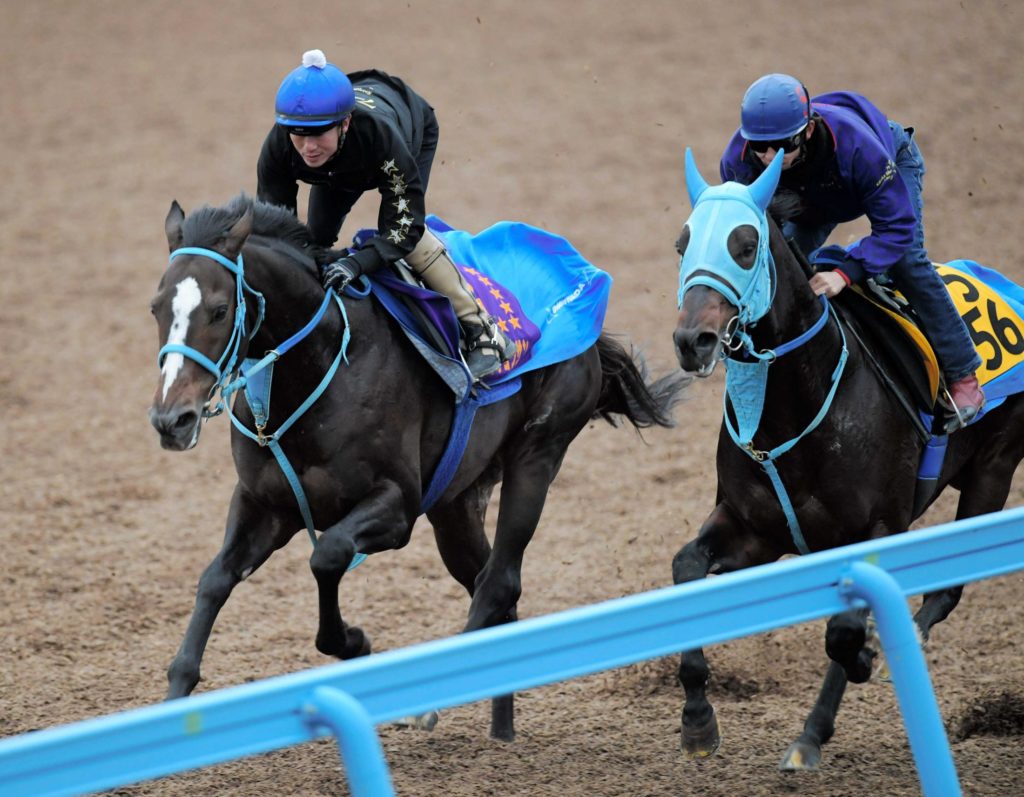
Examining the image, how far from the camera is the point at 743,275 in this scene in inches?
169

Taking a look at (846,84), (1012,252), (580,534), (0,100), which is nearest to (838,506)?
(580,534)

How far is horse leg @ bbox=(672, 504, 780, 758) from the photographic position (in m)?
4.81

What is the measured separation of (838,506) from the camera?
15.9 feet

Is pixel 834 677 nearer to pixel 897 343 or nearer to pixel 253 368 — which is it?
pixel 897 343

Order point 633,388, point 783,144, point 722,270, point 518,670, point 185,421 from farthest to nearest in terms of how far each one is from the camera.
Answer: point 633,388, point 783,144, point 722,270, point 185,421, point 518,670

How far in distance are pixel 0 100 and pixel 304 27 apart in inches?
128

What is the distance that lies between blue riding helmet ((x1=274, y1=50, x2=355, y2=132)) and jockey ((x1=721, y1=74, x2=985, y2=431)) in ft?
4.34

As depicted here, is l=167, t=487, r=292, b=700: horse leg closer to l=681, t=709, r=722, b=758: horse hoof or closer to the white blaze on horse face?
the white blaze on horse face

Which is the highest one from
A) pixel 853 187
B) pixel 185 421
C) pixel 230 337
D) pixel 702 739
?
pixel 853 187

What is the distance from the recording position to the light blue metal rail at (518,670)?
8.11 ft

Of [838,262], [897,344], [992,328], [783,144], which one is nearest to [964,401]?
[897,344]

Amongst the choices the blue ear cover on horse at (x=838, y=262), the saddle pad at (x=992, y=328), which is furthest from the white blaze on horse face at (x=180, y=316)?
the saddle pad at (x=992, y=328)

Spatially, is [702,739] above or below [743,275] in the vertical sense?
below

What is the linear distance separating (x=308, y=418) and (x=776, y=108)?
1851mm
